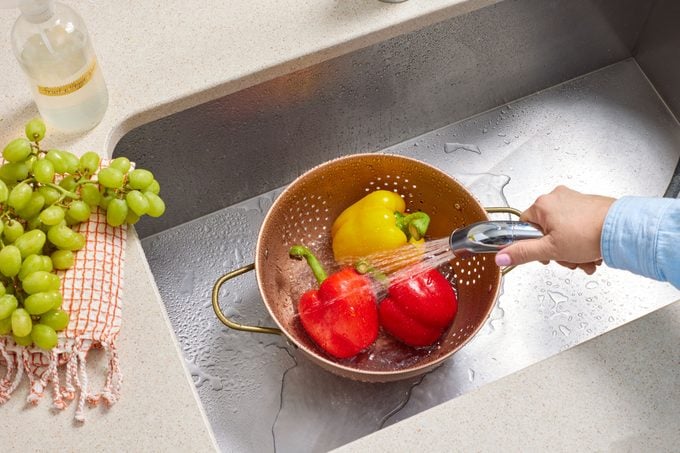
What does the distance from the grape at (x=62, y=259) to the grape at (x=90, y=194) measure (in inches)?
2.4

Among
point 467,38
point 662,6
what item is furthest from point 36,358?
point 662,6

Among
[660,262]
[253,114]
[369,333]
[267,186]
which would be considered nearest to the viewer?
[660,262]

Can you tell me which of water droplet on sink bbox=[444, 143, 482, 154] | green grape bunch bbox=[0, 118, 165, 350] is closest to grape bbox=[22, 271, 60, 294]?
green grape bunch bbox=[0, 118, 165, 350]

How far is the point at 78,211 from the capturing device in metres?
0.82

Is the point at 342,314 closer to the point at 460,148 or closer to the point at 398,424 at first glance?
the point at 398,424

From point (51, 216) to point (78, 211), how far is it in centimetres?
4

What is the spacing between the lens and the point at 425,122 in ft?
4.07

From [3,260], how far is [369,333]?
1.40 feet

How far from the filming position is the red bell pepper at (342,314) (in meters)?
0.94

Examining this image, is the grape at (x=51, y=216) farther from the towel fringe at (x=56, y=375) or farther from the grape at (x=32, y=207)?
the towel fringe at (x=56, y=375)

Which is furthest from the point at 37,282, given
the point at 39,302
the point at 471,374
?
the point at 471,374

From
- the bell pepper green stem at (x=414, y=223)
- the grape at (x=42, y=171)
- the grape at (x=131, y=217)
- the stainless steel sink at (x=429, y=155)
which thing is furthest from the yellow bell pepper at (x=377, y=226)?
the grape at (x=42, y=171)

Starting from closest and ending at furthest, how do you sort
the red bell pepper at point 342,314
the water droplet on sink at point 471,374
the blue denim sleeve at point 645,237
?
1. the blue denim sleeve at point 645,237
2. the red bell pepper at point 342,314
3. the water droplet on sink at point 471,374

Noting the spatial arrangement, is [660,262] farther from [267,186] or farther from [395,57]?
[267,186]
